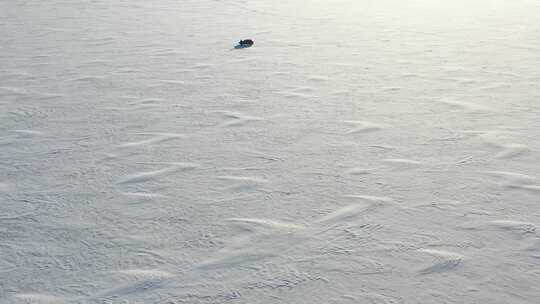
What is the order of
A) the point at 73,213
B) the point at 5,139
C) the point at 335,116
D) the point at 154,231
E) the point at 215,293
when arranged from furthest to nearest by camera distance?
the point at 335,116
the point at 5,139
the point at 73,213
the point at 154,231
the point at 215,293

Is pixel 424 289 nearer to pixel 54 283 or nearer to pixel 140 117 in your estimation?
pixel 54 283

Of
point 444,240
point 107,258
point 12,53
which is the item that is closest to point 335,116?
point 444,240

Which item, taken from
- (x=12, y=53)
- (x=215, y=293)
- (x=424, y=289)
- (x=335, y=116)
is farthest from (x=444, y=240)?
(x=12, y=53)

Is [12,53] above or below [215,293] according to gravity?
below

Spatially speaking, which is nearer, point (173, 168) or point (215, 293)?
point (215, 293)

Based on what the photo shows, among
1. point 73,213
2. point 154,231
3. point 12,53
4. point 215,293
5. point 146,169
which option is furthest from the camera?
point 12,53

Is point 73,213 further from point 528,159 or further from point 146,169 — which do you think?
point 528,159
